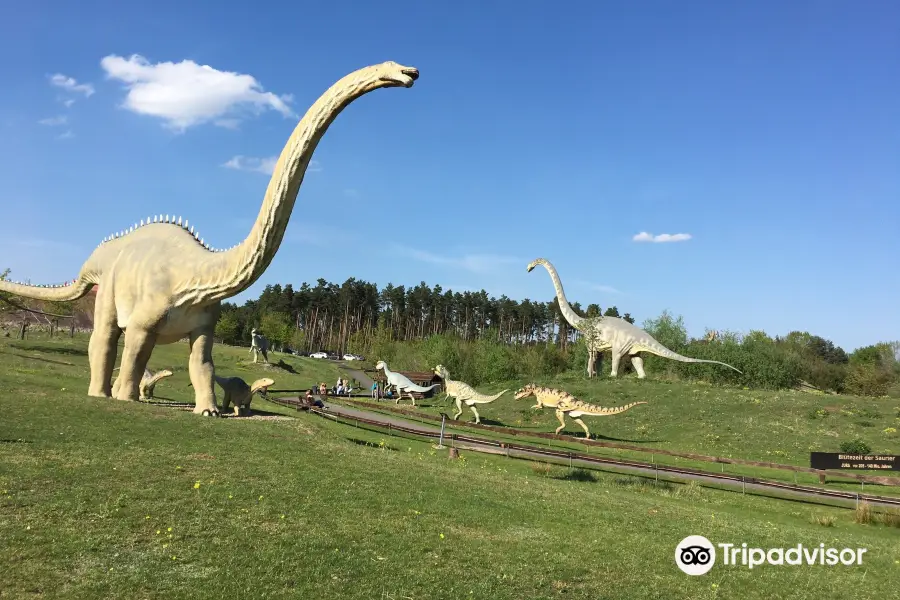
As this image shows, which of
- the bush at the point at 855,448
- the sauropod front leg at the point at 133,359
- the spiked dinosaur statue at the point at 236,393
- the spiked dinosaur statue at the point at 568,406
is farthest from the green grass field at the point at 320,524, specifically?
the spiked dinosaur statue at the point at 568,406

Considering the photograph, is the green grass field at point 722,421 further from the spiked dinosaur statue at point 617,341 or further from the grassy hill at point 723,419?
the spiked dinosaur statue at point 617,341

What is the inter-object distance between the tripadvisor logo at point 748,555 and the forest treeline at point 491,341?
1099 inches

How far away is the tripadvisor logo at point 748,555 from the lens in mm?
7234

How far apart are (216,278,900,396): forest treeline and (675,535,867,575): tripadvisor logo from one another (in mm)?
27919

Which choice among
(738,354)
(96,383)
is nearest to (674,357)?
(738,354)

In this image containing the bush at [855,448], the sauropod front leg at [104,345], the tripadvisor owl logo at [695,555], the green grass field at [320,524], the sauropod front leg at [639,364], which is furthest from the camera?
the sauropod front leg at [639,364]

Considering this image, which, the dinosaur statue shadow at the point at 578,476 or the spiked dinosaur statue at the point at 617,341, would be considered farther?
the spiked dinosaur statue at the point at 617,341

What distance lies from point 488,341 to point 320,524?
50600 mm

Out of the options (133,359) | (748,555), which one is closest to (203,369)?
(133,359)

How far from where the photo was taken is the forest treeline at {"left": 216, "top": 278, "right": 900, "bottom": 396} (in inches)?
1818

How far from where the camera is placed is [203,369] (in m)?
13.9

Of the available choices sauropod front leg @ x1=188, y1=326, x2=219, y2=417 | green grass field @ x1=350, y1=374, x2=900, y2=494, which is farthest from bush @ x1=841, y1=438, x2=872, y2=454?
sauropod front leg @ x1=188, y1=326, x2=219, y2=417

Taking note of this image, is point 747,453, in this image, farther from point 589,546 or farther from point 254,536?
point 254,536

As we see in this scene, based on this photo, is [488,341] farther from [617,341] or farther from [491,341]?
[617,341]
